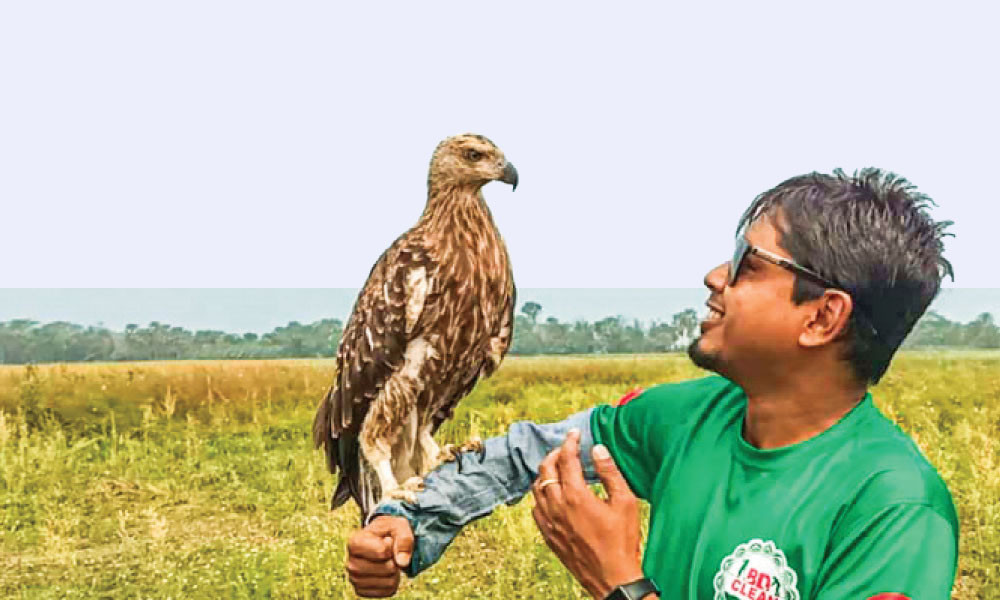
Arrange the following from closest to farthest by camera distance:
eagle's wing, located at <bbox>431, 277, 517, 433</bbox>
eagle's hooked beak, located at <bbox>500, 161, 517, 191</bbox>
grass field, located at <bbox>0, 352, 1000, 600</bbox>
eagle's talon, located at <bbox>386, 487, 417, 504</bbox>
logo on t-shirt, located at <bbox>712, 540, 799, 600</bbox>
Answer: logo on t-shirt, located at <bbox>712, 540, 799, 600</bbox> < eagle's talon, located at <bbox>386, 487, 417, 504</bbox> < eagle's hooked beak, located at <bbox>500, 161, 517, 191</bbox> < eagle's wing, located at <bbox>431, 277, 517, 433</bbox> < grass field, located at <bbox>0, 352, 1000, 600</bbox>

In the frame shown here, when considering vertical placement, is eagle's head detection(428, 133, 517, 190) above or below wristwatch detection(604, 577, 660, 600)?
above

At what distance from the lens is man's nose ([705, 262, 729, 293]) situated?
1.59m

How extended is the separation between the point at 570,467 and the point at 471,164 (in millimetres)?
1048

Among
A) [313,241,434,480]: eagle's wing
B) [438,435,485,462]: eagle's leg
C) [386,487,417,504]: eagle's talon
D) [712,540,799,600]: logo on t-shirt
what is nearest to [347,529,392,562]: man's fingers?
[386,487,417,504]: eagle's talon

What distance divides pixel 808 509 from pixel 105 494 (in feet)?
16.0

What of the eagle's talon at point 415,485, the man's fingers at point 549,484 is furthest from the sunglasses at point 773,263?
the eagle's talon at point 415,485

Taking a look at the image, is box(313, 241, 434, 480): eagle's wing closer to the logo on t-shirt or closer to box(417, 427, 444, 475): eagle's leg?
box(417, 427, 444, 475): eagle's leg

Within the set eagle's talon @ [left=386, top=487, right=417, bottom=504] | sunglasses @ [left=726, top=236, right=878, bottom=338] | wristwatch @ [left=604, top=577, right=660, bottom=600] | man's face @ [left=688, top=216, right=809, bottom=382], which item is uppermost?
sunglasses @ [left=726, top=236, right=878, bottom=338]

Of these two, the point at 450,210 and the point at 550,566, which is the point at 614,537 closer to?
the point at 450,210

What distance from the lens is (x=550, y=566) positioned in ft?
15.0

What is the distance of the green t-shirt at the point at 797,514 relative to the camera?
1382 mm

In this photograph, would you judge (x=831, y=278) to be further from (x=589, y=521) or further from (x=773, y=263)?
(x=589, y=521)

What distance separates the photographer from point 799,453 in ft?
5.08

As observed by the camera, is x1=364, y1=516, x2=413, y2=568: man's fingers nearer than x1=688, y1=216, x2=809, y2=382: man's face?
No
